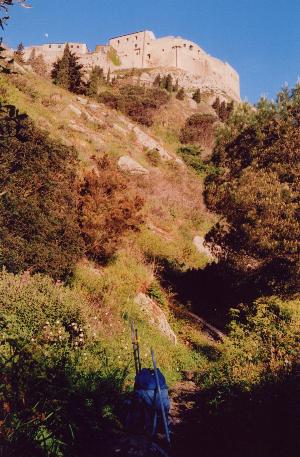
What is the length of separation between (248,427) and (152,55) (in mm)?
94919

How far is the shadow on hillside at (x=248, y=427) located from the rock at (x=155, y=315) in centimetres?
447

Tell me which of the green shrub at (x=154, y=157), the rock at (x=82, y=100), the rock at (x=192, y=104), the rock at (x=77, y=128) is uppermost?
the rock at (x=192, y=104)

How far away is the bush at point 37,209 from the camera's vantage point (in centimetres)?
994

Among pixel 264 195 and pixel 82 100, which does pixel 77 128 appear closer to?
pixel 82 100

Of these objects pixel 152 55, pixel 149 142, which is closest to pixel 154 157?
pixel 149 142

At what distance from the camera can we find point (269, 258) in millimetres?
12969

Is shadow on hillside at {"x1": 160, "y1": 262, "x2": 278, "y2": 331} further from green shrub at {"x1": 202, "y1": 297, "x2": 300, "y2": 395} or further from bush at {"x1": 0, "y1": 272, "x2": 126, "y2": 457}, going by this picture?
bush at {"x1": 0, "y1": 272, "x2": 126, "y2": 457}

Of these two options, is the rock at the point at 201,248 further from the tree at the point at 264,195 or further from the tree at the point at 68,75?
the tree at the point at 68,75

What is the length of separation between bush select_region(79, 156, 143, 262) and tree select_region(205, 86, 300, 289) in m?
3.56

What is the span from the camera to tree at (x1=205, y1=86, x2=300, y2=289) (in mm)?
12391

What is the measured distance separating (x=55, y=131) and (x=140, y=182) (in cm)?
638

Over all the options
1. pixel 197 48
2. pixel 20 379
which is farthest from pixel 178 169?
pixel 197 48

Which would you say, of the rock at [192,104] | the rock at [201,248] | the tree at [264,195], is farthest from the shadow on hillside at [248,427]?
the rock at [192,104]

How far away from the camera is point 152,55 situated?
294 feet
